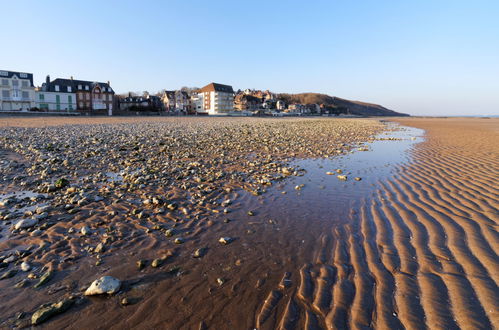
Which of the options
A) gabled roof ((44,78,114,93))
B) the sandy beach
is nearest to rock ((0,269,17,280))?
the sandy beach

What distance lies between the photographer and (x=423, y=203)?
5906mm

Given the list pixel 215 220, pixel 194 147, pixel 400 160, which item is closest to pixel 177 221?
pixel 215 220

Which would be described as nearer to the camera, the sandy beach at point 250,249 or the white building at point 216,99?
the sandy beach at point 250,249

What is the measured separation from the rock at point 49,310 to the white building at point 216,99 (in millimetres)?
92302

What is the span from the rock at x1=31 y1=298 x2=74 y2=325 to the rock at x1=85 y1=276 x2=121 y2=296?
0.68 ft

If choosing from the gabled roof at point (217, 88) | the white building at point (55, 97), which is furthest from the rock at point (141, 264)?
the gabled roof at point (217, 88)


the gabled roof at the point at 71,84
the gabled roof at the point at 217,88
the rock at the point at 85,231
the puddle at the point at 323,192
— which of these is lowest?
the rock at the point at 85,231

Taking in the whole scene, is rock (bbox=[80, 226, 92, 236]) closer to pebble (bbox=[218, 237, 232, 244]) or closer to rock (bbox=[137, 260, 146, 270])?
rock (bbox=[137, 260, 146, 270])

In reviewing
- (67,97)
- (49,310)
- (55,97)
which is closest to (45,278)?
(49,310)

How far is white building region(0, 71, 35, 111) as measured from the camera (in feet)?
185

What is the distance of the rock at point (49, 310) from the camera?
2613 millimetres

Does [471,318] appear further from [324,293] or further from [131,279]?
[131,279]

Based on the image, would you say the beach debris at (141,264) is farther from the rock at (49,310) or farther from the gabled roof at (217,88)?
the gabled roof at (217,88)

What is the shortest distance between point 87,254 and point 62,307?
46.6 inches
